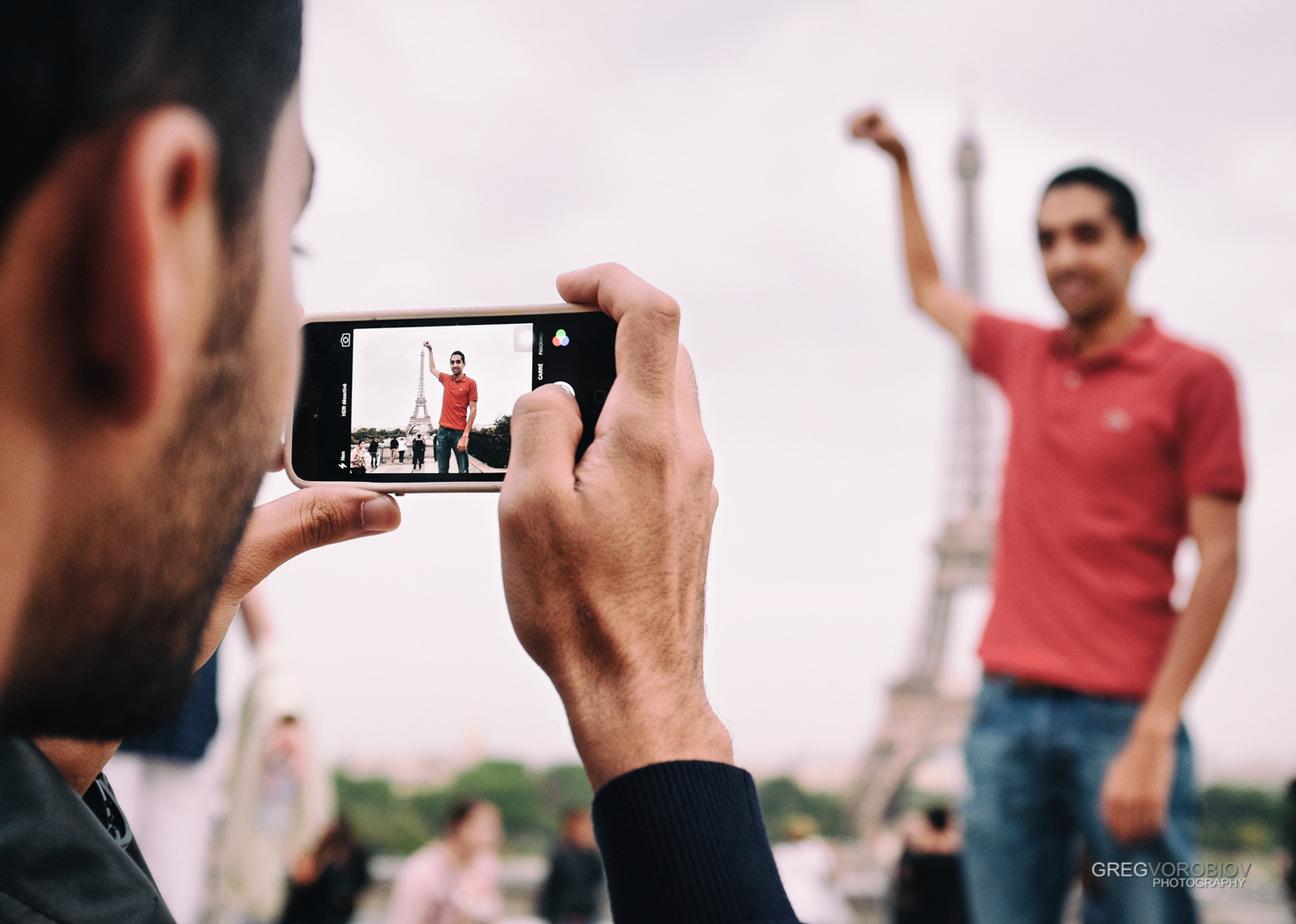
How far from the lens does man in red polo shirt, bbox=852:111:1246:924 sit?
2.17 meters

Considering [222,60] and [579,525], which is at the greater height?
[222,60]

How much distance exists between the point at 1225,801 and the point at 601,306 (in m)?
31.8

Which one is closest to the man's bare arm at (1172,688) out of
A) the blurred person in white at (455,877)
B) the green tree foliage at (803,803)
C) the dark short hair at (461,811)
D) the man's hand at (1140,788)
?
the man's hand at (1140,788)

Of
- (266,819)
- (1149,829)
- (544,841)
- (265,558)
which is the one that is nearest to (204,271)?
(265,558)

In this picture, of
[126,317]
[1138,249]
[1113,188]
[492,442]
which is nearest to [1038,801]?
[1138,249]

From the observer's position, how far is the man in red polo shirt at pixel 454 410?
1.37 m

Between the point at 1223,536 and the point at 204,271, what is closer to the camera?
the point at 204,271

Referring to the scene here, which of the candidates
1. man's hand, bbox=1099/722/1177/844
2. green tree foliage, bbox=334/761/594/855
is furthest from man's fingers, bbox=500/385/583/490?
green tree foliage, bbox=334/761/594/855

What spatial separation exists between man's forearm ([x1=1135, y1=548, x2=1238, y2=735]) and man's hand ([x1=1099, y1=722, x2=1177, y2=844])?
0.09 ft

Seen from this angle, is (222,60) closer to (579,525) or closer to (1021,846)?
(579,525)

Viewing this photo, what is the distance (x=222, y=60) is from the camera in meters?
0.67

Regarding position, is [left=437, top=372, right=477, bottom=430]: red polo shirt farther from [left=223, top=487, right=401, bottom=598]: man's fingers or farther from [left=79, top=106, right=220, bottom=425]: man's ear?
[left=79, top=106, right=220, bottom=425]: man's ear

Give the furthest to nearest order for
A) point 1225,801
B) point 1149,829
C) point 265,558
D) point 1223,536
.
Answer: point 1225,801 < point 1223,536 < point 1149,829 < point 265,558

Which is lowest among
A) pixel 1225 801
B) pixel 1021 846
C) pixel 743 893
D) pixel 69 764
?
pixel 1225 801
